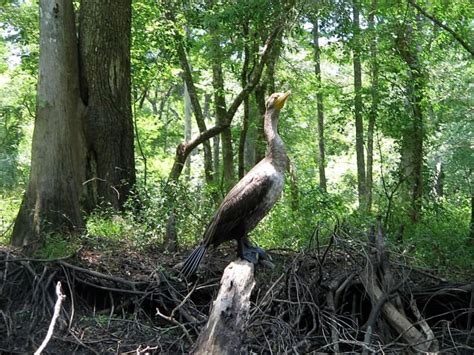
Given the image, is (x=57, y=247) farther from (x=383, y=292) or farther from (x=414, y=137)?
(x=414, y=137)

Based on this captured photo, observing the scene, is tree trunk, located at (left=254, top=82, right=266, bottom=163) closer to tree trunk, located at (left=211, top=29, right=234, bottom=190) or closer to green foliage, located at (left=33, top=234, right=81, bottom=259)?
tree trunk, located at (left=211, top=29, right=234, bottom=190)

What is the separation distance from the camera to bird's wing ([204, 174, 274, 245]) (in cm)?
506

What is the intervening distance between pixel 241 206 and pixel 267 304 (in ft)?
2.97

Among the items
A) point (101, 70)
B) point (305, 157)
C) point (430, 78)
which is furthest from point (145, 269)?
point (305, 157)

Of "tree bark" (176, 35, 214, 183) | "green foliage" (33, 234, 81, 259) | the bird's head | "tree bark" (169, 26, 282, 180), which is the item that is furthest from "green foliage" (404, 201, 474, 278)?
"tree bark" (176, 35, 214, 183)

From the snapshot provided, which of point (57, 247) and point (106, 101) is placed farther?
point (106, 101)

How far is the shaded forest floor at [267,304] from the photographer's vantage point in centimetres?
502

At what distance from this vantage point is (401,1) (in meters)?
10.1

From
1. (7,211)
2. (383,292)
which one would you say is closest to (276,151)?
(383,292)

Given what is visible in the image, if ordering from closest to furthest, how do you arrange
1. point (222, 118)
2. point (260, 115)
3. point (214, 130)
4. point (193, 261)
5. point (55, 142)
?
point (193, 261) < point (55, 142) < point (214, 130) < point (222, 118) < point (260, 115)

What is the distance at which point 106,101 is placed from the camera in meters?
9.06

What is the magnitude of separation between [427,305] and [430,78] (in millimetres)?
6883

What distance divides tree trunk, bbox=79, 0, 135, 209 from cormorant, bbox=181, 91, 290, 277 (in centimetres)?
386

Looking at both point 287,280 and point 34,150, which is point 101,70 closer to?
point 34,150
